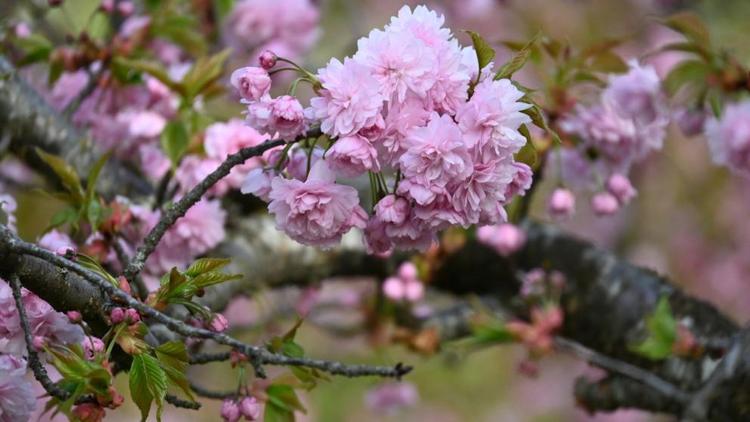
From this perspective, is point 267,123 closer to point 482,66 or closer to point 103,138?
point 482,66

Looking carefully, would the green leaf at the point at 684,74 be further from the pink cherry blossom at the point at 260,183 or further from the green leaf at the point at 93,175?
the green leaf at the point at 93,175

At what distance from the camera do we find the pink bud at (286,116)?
1.16 m

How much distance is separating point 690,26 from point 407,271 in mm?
863

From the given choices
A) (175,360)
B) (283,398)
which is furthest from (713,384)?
(175,360)

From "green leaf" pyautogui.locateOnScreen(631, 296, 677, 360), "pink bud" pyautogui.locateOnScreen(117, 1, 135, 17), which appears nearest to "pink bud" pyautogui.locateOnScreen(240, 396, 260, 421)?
"green leaf" pyautogui.locateOnScreen(631, 296, 677, 360)

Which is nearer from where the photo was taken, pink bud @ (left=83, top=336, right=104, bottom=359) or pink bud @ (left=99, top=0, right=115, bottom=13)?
pink bud @ (left=83, top=336, right=104, bottom=359)

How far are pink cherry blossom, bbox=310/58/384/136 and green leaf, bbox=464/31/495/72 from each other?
0.15m

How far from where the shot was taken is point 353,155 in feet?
3.79

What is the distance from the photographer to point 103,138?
2.10 m

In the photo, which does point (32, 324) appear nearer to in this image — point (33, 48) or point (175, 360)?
point (175, 360)

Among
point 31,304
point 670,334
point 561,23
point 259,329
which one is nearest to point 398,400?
point 259,329

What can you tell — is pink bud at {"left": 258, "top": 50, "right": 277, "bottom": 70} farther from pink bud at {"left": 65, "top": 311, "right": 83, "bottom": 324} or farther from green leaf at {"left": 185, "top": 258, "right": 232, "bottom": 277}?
pink bud at {"left": 65, "top": 311, "right": 83, "bottom": 324}

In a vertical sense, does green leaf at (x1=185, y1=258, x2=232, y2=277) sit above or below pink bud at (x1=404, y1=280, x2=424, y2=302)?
below

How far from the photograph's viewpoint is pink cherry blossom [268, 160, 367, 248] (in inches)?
48.3
